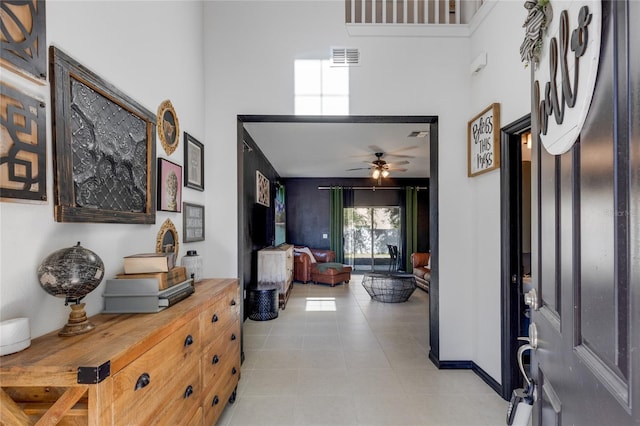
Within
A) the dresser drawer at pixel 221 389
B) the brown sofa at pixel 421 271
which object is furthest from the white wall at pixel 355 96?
the brown sofa at pixel 421 271

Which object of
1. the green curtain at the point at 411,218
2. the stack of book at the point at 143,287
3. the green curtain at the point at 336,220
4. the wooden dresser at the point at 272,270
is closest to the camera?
the stack of book at the point at 143,287

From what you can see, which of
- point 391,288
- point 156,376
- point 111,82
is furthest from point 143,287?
point 391,288

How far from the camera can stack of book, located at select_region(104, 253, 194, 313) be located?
4.72 feet

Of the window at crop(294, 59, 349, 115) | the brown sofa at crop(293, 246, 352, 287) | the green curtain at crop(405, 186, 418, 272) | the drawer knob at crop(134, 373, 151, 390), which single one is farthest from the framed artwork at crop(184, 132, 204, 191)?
the green curtain at crop(405, 186, 418, 272)

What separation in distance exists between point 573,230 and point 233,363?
2.20 metres

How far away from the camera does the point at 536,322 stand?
107 cm

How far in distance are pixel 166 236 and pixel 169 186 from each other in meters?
0.35

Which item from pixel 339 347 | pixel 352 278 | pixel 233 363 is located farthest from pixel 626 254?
pixel 352 278

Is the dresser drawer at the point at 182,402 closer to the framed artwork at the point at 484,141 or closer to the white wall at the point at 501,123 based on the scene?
the white wall at the point at 501,123

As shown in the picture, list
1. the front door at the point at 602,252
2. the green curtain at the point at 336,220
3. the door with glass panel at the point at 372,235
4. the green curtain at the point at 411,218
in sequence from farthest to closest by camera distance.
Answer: the door with glass panel at the point at 372,235 < the green curtain at the point at 411,218 < the green curtain at the point at 336,220 < the front door at the point at 602,252

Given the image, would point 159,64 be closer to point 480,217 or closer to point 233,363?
point 233,363

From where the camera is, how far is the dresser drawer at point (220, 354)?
175cm

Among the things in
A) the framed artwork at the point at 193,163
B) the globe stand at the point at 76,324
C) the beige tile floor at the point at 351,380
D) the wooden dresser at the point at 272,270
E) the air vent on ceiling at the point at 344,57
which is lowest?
the beige tile floor at the point at 351,380

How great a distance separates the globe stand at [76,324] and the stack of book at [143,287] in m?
0.24
